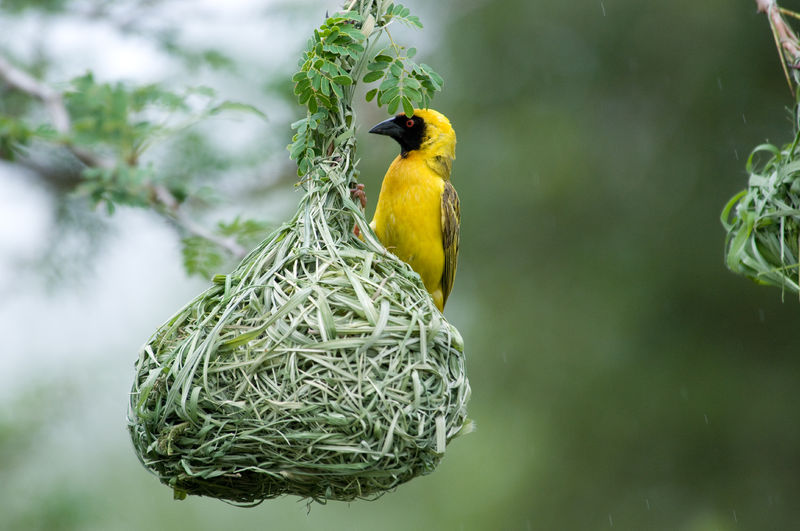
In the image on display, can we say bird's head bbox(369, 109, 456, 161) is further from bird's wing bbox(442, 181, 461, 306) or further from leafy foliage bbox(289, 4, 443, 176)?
leafy foliage bbox(289, 4, 443, 176)

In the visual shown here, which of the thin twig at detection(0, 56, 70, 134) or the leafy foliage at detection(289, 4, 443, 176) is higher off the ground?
the leafy foliage at detection(289, 4, 443, 176)

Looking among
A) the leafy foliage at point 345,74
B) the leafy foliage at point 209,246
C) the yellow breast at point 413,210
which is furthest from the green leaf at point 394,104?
the leafy foliage at point 209,246

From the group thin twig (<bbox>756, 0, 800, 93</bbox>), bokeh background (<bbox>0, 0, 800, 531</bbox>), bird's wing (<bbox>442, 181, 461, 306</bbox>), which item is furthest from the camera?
bokeh background (<bbox>0, 0, 800, 531</bbox>)

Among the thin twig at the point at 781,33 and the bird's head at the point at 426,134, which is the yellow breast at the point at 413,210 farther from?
the thin twig at the point at 781,33

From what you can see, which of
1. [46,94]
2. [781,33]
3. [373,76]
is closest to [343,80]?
[373,76]

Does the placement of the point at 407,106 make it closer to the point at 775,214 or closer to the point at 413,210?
the point at 413,210

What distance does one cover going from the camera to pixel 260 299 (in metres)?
1.90

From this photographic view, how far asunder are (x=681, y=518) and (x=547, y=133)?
2.73 meters

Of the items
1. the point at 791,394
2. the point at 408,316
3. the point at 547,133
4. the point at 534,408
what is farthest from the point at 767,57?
the point at 408,316

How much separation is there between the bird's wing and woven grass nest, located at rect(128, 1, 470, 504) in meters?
0.76

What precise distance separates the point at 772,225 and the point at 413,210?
1.06m

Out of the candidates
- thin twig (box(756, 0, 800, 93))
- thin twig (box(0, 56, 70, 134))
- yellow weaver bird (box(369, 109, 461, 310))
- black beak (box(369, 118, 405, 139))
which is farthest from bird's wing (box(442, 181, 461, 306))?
thin twig (box(0, 56, 70, 134))

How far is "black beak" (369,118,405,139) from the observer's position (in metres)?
2.50

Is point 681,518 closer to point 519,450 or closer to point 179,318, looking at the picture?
point 519,450
